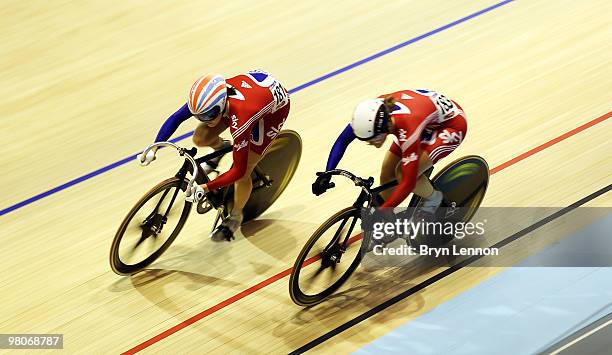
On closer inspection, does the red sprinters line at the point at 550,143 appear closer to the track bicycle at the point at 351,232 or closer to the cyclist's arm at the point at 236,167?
the track bicycle at the point at 351,232

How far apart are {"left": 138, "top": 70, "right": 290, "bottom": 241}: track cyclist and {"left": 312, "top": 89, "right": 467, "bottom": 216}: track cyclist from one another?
42cm

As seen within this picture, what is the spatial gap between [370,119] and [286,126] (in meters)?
1.89

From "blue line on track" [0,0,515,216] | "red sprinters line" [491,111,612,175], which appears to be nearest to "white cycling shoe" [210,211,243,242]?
"blue line on track" [0,0,515,216]

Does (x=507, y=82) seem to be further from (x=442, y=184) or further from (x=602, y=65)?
(x=442, y=184)

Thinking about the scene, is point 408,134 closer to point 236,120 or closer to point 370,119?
point 370,119

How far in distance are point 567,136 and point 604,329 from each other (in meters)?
1.75

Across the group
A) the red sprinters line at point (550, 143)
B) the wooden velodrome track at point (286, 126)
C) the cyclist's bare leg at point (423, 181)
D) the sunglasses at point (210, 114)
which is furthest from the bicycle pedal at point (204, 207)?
the red sprinters line at point (550, 143)

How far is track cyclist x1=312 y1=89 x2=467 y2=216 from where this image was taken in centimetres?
393

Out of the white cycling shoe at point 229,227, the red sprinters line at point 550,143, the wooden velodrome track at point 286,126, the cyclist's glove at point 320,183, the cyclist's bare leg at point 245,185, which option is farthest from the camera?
the red sprinters line at point 550,143

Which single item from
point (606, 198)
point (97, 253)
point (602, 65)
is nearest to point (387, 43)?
point (602, 65)

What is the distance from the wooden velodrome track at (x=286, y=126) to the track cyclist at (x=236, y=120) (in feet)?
1.51

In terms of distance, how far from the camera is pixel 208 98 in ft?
13.5

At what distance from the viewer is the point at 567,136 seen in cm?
541

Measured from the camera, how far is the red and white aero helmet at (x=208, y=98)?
4121 millimetres
